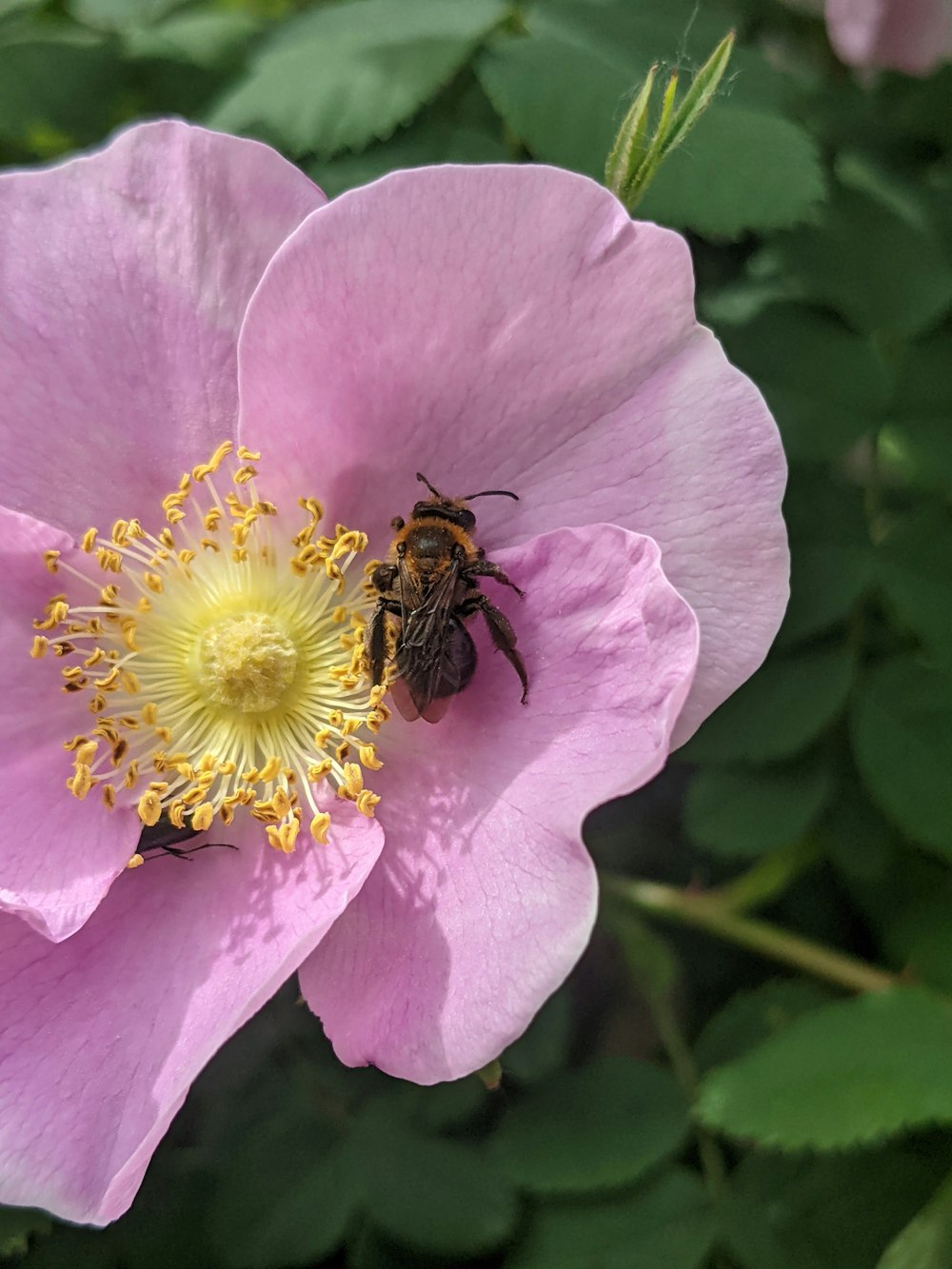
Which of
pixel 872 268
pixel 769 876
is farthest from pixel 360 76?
pixel 769 876

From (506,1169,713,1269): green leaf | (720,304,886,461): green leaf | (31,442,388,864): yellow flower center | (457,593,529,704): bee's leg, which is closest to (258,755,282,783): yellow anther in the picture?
(31,442,388,864): yellow flower center

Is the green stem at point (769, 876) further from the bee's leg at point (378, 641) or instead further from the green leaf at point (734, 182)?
the green leaf at point (734, 182)

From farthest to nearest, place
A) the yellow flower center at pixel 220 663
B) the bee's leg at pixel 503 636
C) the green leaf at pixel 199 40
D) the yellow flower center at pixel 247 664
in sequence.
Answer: the green leaf at pixel 199 40 < the yellow flower center at pixel 247 664 < the yellow flower center at pixel 220 663 < the bee's leg at pixel 503 636

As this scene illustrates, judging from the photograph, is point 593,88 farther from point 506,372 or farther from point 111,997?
point 111,997

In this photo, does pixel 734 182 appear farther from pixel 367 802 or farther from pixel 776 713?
pixel 367 802

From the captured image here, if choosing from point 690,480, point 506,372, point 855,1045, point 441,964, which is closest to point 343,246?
point 506,372

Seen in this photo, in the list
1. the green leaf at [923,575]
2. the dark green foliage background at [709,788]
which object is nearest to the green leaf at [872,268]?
the dark green foliage background at [709,788]

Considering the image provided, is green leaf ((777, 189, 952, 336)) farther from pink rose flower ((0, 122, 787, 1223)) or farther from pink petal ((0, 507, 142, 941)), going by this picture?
pink petal ((0, 507, 142, 941))
